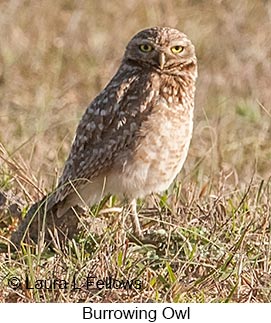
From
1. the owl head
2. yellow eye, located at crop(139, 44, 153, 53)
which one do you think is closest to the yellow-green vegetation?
the owl head


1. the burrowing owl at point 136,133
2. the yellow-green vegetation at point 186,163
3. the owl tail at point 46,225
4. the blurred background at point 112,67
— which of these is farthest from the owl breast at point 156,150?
the blurred background at point 112,67

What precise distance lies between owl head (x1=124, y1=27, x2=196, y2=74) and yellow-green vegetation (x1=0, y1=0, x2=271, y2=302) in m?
0.55

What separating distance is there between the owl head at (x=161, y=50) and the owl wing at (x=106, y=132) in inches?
4.6

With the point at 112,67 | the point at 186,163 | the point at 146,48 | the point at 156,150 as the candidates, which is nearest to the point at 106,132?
the point at 156,150

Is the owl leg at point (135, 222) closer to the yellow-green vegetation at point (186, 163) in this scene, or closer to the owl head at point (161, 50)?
the yellow-green vegetation at point (186, 163)

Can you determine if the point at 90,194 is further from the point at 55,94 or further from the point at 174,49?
the point at 55,94

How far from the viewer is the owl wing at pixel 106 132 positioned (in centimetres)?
638

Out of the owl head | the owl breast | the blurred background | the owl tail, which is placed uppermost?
the owl head

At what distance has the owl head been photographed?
6.42 metres

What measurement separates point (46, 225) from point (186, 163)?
2.09m

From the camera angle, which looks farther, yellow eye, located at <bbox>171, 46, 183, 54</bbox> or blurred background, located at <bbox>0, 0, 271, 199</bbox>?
blurred background, located at <bbox>0, 0, 271, 199</bbox>

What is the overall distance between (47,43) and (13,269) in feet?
15.7

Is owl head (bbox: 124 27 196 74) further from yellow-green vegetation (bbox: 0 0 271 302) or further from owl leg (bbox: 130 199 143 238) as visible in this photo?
owl leg (bbox: 130 199 143 238)

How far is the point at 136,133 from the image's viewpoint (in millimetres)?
6359
